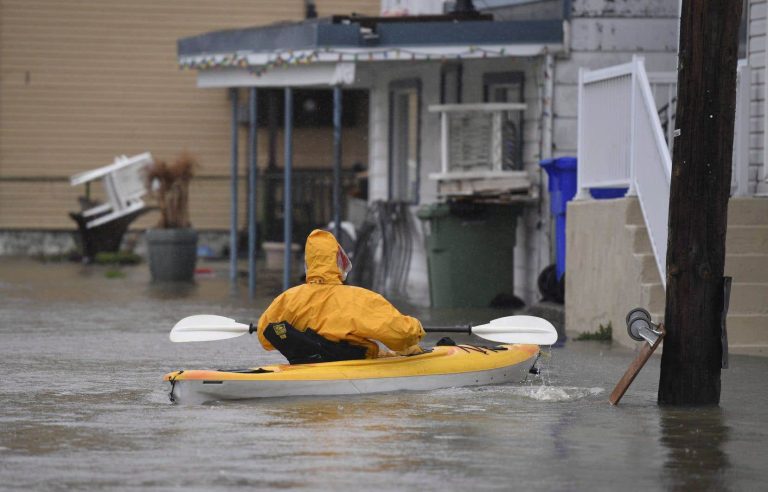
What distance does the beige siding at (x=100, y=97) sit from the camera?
31.1 m

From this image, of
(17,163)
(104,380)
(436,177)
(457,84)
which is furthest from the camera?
(17,163)

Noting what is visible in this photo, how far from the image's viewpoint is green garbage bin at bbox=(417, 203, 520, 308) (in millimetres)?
18047

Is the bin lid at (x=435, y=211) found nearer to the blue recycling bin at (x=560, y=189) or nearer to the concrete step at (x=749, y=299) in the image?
the blue recycling bin at (x=560, y=189)

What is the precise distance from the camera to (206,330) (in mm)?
11492

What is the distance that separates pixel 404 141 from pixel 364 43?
3671 millimetres

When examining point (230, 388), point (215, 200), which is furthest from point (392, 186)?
point (230, 388)

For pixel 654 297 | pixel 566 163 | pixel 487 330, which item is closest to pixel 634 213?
pixel 654 297

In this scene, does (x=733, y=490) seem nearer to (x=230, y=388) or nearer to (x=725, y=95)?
A: (x=725, y=95)

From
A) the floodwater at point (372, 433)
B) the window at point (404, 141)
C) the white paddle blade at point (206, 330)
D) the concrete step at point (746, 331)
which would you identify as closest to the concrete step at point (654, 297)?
the floodwater at point (372, 433)

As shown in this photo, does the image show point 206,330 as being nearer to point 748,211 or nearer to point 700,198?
point 700,198

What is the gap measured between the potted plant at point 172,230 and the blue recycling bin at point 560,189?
8117 mm

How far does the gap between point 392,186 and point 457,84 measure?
112 inches

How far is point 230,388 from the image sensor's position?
1001 cm

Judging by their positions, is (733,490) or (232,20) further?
(232,20)
